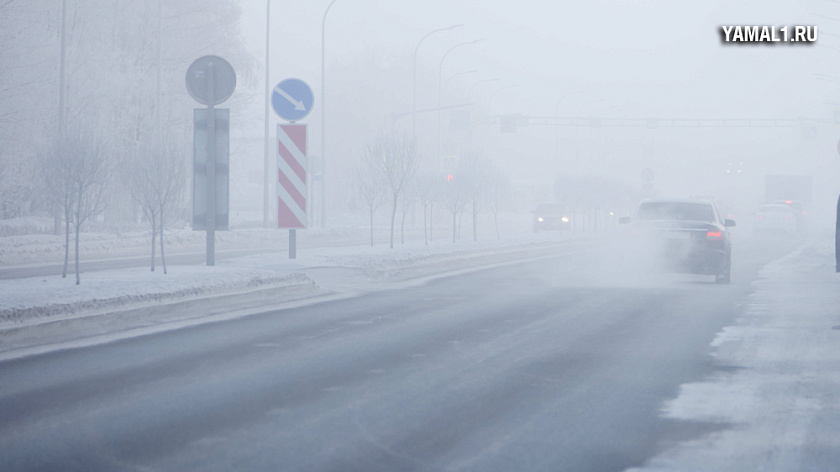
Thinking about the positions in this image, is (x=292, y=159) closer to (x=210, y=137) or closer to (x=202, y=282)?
(x=210, y=137)

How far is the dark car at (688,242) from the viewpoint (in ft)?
59.8

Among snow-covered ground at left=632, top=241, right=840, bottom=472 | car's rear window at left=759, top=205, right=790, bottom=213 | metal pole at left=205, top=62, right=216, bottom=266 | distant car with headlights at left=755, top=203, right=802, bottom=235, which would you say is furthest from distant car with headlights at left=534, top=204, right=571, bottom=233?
snow-covered ground at left=632, top=241, right=840, bottom=472

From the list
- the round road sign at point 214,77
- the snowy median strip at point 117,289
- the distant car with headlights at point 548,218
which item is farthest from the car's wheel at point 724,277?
the distant car with headlights at point 548,218

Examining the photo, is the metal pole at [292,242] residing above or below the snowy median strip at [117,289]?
above

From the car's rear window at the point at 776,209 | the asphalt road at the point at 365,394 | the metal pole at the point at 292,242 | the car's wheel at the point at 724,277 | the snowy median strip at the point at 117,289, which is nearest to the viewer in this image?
the asphalt road at the point at 365,394

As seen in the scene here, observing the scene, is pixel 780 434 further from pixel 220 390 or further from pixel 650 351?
pixel 220 390

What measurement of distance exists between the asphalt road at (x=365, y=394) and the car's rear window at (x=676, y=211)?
702cm

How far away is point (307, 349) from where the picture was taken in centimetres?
918

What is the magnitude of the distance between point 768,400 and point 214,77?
10872 millimetres

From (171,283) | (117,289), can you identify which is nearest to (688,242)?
(171,283)

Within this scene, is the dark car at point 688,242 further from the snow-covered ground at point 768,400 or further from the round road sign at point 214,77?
the round road sign at point 214,77

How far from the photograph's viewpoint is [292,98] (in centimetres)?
1800

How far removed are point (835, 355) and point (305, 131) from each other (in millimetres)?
11337

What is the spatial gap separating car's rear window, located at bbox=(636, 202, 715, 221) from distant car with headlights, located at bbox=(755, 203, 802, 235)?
112ft
